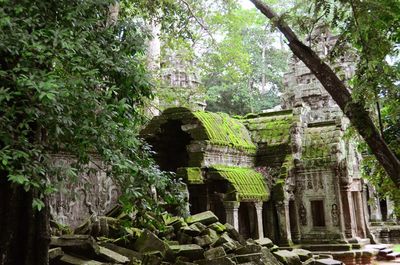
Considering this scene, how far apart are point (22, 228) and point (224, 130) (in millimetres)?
10535

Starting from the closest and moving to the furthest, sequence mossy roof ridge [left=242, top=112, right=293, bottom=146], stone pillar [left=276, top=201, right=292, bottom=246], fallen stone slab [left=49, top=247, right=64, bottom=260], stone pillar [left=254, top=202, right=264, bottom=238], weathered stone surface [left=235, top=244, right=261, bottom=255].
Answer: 1. fallen stone slab [left=49, top=247, right=64, bottom=260]
2. weathered stone surface [left=235, top=244, right=261, bottom=255]
3. stone pillar [left=254, top=202, right=264, bottom=238]
4. stone pillar [left=276, top=201, right=292, bottom=246]
5. mossy roof ridge [left=242, top=112, right=293, bottom=146]

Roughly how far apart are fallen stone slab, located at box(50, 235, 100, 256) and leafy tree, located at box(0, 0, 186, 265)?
135 cm

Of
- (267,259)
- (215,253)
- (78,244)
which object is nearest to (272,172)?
(267,259)

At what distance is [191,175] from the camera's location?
1340 centimetres

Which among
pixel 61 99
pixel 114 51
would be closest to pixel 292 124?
pixel 114 51

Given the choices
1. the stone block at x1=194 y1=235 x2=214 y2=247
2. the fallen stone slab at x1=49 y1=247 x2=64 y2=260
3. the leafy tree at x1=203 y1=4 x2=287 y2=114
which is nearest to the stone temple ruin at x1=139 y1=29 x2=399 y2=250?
the stone block at x1=194 y1=235 x2=214 y2=247

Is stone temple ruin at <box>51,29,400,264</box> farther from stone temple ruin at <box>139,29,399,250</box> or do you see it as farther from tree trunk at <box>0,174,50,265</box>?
tree trunk at <box>0,174,50,265</box>

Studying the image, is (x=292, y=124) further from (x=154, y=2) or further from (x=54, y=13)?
(x=54, y=13)

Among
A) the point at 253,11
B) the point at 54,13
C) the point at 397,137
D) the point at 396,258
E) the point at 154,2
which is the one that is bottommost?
the point at 396,258

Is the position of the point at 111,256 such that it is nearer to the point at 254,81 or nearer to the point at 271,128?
the point at 271,128

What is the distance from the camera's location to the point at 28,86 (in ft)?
13.1

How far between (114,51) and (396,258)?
551 inches

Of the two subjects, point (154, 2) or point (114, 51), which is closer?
point (114, 51)

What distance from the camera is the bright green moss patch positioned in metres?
13.3
